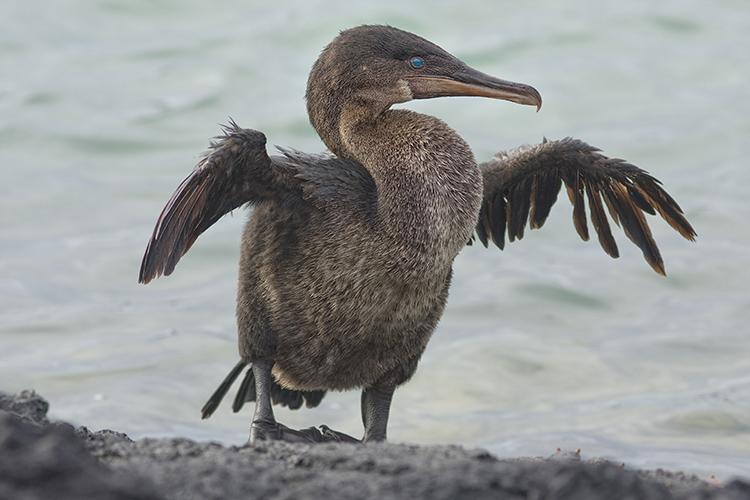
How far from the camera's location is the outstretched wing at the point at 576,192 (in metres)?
6.80

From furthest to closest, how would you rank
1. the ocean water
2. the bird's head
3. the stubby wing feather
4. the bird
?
the ocean water → the bird's head → the bird → the stubby wing feather

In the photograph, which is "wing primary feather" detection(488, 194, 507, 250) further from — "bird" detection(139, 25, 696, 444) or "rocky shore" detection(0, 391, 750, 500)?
"rocky shore" detection(0, 391, 750, 500)

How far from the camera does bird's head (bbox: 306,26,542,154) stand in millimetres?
6340

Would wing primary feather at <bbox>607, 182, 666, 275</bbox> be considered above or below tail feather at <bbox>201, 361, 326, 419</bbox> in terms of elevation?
above

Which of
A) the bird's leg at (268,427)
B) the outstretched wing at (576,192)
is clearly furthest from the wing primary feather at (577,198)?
the bird's leg at (268,427)

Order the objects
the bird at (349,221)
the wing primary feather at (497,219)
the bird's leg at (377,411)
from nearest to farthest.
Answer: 1. the bird at (349,221)
2. the bird's leg at (377,411)
3. the wing primary feather at (497,219)

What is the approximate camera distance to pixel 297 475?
12.9 ft

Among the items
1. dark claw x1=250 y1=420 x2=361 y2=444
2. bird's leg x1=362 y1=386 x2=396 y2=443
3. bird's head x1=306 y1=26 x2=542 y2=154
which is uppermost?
bird's head x1=306 y1=26 x2=542 y2=154

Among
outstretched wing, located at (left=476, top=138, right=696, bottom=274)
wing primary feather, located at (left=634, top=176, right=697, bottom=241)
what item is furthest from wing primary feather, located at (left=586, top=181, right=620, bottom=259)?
wing primary feather, located at (left=634, top=176, right=697, bottom=241)

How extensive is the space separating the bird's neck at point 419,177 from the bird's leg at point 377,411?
74 centimetres

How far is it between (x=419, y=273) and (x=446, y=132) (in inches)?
25.6

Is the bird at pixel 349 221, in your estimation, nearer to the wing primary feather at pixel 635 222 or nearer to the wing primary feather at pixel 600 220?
the wing primary feather at pixel 635 222

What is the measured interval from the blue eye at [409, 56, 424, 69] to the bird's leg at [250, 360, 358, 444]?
4.60ft

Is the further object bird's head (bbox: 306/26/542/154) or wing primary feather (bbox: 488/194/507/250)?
wing primary feather (bbox: 488/194/507/250)
